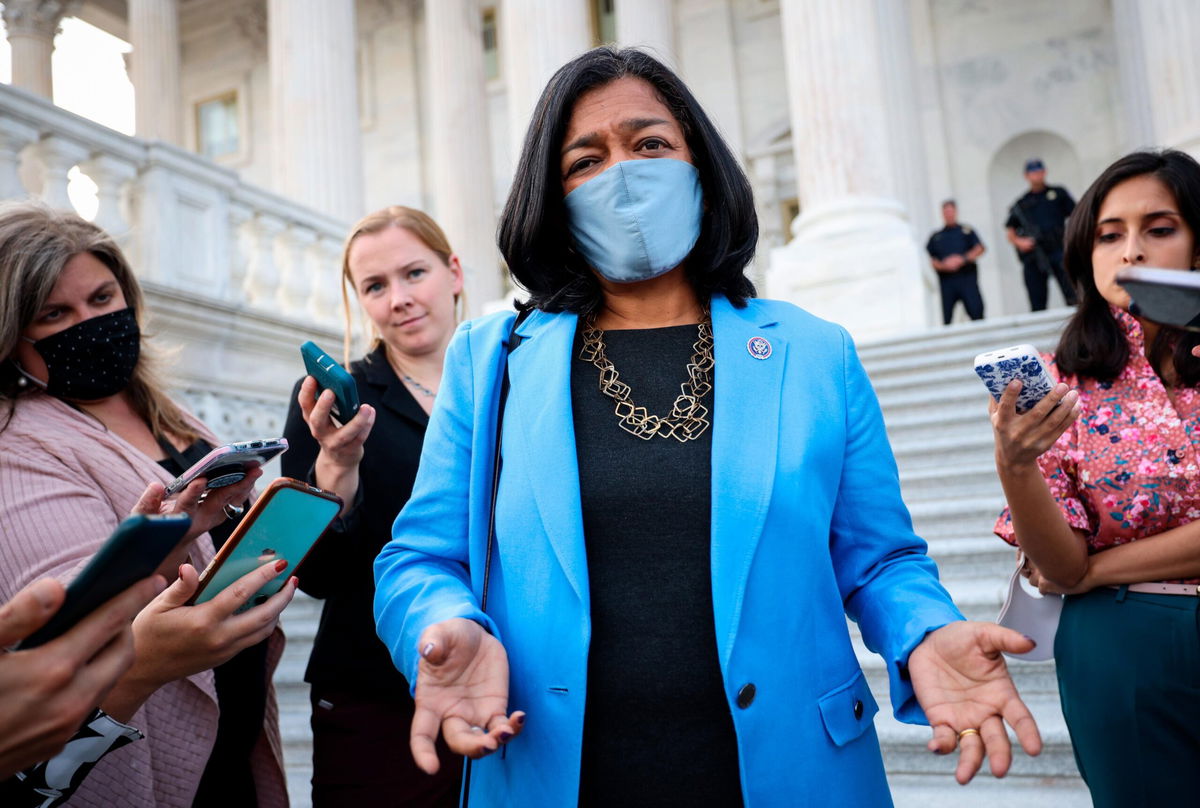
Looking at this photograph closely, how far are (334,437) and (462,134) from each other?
14495mm

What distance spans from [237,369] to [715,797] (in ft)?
21.8

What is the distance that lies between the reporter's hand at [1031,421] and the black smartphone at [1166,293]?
43 cm

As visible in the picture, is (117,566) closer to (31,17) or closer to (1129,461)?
A: (1129,461)

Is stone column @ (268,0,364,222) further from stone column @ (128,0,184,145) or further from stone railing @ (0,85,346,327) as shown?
stone column @ (128,0,184,145)

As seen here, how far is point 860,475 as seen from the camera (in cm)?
168

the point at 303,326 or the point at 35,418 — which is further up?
the point at 303,326

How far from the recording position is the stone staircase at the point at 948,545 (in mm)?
3281

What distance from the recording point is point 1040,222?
33.1ft

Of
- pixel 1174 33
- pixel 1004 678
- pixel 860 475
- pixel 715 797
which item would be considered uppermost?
pixel 1174 33

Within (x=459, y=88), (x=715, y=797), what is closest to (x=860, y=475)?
(x=715, y=797)

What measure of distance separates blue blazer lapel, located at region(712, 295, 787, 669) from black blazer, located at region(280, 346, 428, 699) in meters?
1.10

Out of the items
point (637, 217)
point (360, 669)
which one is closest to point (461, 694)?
point (637, 217)

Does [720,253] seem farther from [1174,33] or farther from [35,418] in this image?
[1174,33]

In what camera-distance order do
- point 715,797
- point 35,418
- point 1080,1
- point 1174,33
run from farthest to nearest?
point 1080,1 < point 1174,33 < point 35,418 < point 715,797
